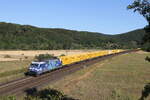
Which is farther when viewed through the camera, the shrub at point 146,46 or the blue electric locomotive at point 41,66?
the blue electric locomotive at point 41,66

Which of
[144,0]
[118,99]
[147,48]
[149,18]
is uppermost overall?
[144,0]

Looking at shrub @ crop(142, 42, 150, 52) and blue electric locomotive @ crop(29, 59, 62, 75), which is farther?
blue electric locomotive @ crop(29, 59, 62, 75)

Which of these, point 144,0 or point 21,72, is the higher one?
point 144,0

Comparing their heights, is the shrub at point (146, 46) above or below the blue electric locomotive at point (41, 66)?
above

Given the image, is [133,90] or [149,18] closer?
[149,18]

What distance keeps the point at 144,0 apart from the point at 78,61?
62755 mm

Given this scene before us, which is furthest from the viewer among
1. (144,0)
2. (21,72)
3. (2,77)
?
(21,72)

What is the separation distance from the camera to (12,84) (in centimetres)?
3416

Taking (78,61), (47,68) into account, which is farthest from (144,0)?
(78,61)

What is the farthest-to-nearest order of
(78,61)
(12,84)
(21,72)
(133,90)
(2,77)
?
(78,61), (21,72), (2,77), (12,84), (133,90)

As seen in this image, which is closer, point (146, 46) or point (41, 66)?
point (146, 46)

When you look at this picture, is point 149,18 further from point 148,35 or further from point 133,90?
point 133,90

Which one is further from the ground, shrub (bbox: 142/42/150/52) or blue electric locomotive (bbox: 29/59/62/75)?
shrub (bbox: 142/42/150/52)

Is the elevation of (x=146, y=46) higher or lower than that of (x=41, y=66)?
higher
